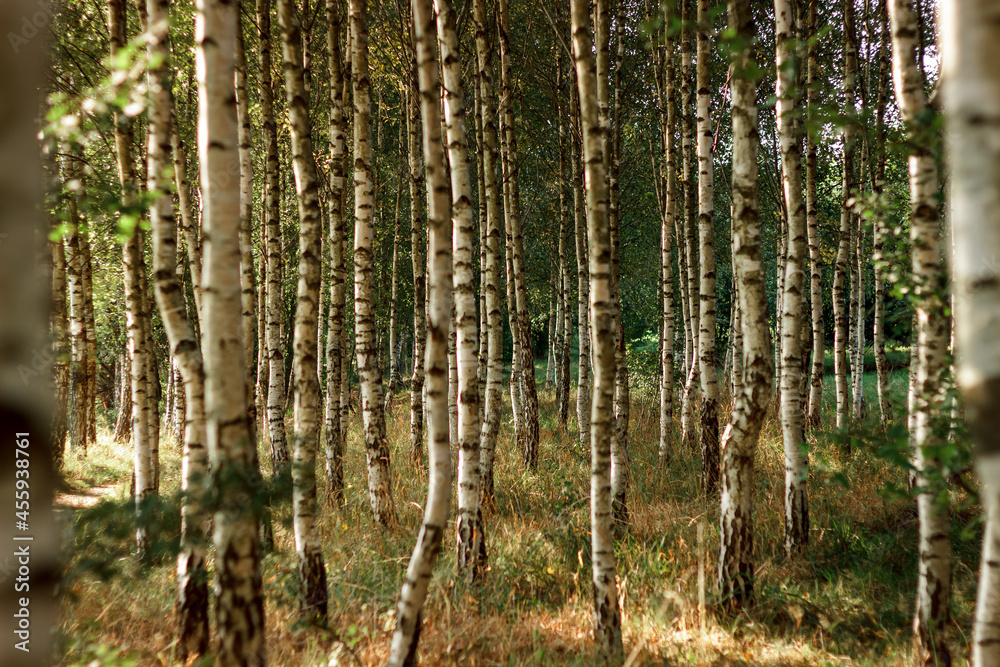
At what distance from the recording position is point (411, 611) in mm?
3109

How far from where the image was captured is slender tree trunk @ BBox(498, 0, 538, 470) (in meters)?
7.15

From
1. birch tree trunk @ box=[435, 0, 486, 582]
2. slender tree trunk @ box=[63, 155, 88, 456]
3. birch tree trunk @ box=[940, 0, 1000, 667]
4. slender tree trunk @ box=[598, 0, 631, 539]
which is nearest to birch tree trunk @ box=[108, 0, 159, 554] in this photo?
slender tree trunk @ box=[63, 155, 88, 456]

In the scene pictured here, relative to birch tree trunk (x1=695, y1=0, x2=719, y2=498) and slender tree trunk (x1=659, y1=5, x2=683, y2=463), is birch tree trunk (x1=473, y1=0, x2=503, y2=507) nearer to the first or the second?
birch tree trunk (x1=695, y1=0, x2=719, y2=498)

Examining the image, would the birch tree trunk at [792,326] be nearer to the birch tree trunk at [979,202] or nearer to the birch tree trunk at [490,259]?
the birch tree trunk at [490,259]

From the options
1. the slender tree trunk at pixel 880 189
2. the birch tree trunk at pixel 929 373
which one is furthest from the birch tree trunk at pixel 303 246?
the birch tree trunk at pixel 929 373

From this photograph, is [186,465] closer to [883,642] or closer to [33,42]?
[33,42]

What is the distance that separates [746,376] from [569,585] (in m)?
2.33

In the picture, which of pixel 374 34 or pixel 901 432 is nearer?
pixel 901 432

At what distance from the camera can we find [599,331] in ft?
12.2

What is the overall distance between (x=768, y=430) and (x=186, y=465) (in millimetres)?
8602

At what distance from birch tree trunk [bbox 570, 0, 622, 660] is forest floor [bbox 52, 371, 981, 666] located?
52 centimetres

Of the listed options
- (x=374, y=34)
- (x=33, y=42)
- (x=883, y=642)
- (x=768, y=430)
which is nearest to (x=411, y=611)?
(x=33, y=42)

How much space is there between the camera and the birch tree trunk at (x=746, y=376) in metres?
4.11

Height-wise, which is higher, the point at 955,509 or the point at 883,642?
the point at 955,509
